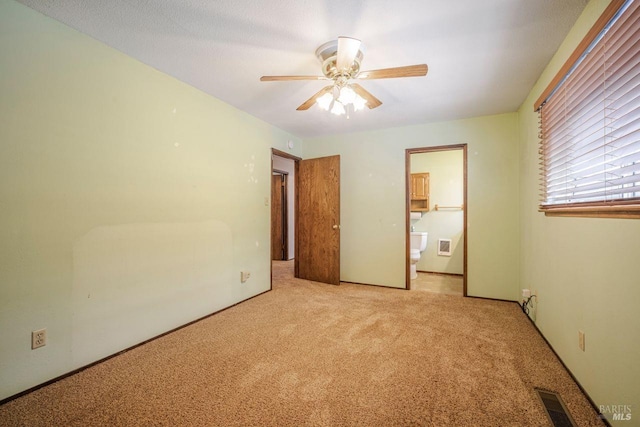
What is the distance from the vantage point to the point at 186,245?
8.45 ft

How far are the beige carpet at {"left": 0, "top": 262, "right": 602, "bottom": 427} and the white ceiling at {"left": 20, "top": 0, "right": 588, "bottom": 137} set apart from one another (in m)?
2.30

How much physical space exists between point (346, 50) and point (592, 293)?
2.00 m

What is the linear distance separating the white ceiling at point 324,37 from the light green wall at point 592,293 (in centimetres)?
27

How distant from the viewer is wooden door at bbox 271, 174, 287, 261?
627 cm

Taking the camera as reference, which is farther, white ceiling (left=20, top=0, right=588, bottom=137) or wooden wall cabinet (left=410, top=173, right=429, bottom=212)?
wooden wall cabinet (left=410, top=173, right=429, bottom=212)

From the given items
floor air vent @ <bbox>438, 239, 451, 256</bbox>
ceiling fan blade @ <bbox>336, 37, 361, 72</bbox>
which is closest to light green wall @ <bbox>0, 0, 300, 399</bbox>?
ceiling fan blade @ <bbox>336, 37, 361, 72</bbox>

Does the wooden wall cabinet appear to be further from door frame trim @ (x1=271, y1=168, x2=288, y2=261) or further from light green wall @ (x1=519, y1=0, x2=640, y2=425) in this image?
door frame trim @ (x1=271, y1=168, x2=288, y2=261)

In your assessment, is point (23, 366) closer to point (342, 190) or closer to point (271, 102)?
point (271, 102)

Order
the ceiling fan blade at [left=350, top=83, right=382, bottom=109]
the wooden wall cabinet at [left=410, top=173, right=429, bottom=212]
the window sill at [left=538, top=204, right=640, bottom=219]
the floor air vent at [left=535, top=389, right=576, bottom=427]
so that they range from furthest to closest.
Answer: the wooden wall cabinet at [left=410, top=173, right=429, bottom=212] < the ceiling fan blade at [left=350, top=83, right=382, bottom=109] < the floor air vent at [left=535, top=389, right=576, bottom=427] < the window sill at [left=538, top=204, right=640, bottom=219]

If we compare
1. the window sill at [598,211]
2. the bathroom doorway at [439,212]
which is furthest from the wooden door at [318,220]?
the window sill at [598,211]

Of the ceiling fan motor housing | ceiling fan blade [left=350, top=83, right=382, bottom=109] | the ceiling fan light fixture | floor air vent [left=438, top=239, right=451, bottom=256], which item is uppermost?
the ceiling fan motor housing

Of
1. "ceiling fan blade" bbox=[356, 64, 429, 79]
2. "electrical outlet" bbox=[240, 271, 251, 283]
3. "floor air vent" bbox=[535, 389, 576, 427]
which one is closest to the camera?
"floor air vent" bbox=[535, 389, 576, 427]

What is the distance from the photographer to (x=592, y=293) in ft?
4.93

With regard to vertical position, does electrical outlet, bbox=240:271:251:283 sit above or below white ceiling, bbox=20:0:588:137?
below
